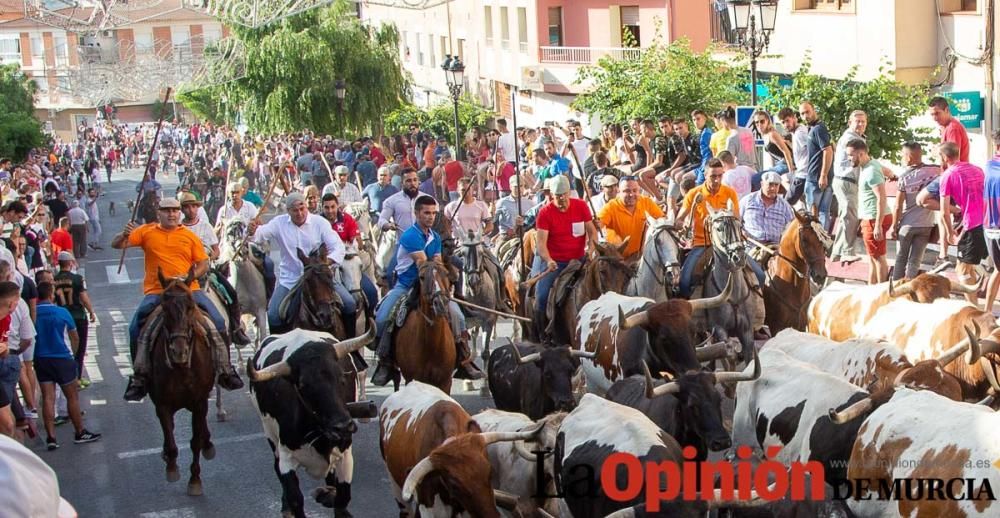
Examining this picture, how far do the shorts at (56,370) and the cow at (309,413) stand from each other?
408 centimetres

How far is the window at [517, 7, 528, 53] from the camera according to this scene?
51219mm

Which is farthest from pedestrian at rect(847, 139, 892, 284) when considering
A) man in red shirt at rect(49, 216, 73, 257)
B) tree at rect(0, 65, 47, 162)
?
tree at rect(0, 65, 47, 162)

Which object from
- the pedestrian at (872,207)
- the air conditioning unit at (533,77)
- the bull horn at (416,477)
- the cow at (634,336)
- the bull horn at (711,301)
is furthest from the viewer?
the air conditioning unit at (533,77)

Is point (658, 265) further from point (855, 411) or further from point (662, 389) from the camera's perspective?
point (855, 411)

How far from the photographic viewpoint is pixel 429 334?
12734 millimetres

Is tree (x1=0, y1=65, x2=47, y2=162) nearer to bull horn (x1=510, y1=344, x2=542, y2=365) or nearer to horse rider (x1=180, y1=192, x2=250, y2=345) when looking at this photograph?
horse rider (x1=180, y1=192, x2=250, y2=345)

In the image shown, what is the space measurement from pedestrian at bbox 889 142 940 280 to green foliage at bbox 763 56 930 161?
124 inches

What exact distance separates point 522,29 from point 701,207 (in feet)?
123

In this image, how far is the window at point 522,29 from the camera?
168ft

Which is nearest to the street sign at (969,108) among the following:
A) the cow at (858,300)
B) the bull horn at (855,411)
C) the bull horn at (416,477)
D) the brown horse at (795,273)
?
the brown horse at (795,273)

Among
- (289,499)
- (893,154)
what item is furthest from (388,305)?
(893,154)

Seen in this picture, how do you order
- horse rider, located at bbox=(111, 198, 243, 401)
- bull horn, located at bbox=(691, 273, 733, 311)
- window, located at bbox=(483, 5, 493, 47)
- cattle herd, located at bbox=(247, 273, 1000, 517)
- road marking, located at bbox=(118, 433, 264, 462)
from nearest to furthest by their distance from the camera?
cattle herd, located at bbox=(247, 273, 1000, 517) → bull horn, located at bbox=(691, 273, 733, 311) → horse rider, located at bbox=(111, 198, 243, 401) → road marking, located at bbox=(118, 433, 264, 462) → window, located at bbox=(483, 5, 493, 47)

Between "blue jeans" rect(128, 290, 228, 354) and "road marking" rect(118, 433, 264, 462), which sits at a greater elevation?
"blue jeans" rect(128, 290, 228, 354)

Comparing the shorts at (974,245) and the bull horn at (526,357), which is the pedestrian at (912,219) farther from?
the bull horn at (526,357)
